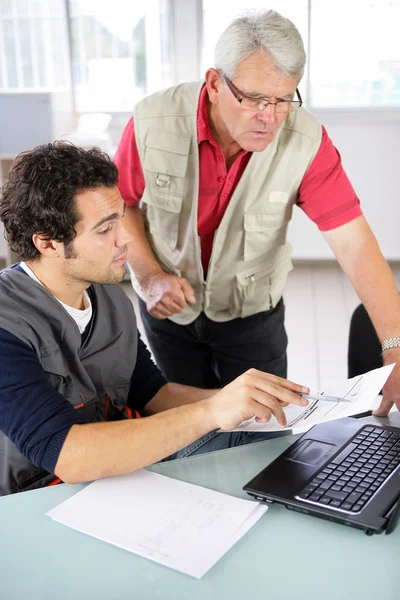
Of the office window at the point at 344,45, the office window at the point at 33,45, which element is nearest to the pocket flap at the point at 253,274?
the office window at the point at 344,45

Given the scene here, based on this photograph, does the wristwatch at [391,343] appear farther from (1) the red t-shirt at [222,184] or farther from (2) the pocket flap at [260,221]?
(2) the pocket flap at [260,221]

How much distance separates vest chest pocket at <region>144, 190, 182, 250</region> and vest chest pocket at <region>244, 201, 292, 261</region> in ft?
0.65

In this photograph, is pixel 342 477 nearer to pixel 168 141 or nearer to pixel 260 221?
pixel 260 221

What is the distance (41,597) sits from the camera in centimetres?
93

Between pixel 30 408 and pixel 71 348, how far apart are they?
0.24 m

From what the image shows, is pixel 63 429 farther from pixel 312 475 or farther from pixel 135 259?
pixel 135 259

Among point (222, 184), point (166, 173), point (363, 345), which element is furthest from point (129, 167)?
point (363, 345)

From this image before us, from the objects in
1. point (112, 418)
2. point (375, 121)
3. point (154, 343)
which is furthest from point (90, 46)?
point (112, 418)

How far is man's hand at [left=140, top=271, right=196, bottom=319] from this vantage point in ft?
5.85

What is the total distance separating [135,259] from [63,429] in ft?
2.72

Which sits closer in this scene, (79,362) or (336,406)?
(336,406)

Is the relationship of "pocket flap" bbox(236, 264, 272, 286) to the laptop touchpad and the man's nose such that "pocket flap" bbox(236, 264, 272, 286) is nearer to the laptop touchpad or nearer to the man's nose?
the man's nose

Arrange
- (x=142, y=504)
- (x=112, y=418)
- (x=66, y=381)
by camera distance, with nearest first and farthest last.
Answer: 1. (x=142, y=504)
2. (x=66, y=381)
3. (x=112, y=418)

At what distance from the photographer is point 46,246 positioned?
1.47 metres
